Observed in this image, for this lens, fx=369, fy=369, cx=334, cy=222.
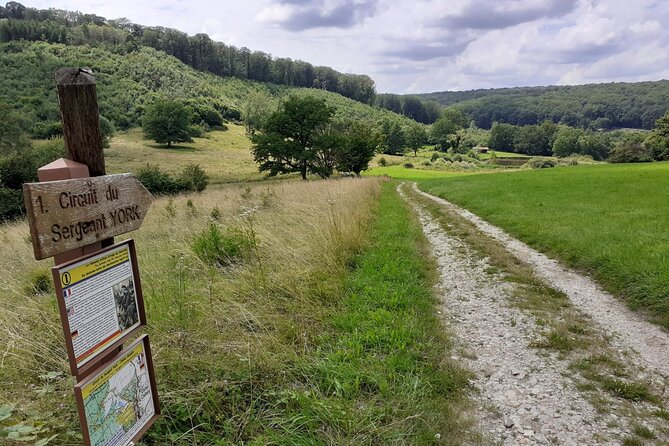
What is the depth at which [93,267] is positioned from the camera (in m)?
2.19

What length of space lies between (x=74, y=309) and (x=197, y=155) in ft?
249

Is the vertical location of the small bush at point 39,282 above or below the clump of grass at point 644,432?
above

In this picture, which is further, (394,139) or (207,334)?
(394,139)

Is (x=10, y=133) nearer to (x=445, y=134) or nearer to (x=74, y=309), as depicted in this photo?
(x=74, y=309)

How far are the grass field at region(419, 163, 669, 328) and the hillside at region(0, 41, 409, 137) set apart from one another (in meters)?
71.5

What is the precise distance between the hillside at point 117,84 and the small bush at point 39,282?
228ft

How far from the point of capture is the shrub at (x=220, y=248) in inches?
265

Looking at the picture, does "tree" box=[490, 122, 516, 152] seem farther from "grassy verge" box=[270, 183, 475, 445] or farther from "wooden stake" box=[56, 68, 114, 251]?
"wooden stake" box=[56, 68, 114, 251]

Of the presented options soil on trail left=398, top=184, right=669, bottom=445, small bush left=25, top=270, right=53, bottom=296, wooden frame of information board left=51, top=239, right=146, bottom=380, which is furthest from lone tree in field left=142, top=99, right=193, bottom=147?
wooden frame of information board left=51, top=239, right=146, bottom=380

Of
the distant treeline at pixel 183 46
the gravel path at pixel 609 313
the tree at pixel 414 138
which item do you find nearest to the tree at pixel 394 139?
the tree at pixel 414 138

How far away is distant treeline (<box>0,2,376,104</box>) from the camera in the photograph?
139375 mm

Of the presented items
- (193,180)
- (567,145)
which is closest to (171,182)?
(193,180)

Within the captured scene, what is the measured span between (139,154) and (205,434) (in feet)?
237

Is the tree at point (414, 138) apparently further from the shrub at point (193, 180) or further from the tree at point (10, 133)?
the tree at point (10, 133)
